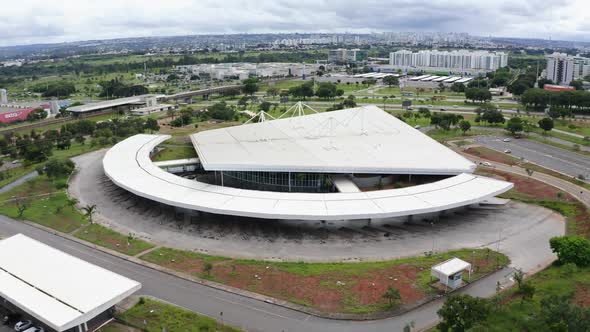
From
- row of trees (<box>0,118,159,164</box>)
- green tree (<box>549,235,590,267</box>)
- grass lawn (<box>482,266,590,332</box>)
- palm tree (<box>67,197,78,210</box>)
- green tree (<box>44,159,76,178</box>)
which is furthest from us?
row of trees (<box>0,118,159,164</box>)

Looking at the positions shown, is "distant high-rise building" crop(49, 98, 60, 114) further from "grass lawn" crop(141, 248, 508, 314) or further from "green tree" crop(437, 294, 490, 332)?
"green tree" crop(437, 294, 490, 332)

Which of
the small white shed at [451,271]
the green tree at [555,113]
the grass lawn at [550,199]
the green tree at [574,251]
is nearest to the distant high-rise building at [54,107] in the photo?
the grass lawn at [550,199]

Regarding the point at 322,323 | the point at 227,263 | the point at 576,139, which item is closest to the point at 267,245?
the point at 227,263

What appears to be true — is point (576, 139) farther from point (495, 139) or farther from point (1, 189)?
point (1, 189)

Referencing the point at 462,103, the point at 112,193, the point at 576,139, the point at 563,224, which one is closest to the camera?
the point at 563,224

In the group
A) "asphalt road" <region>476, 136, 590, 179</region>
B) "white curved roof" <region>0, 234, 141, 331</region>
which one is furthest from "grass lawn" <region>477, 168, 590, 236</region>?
"white curved roof" <region>0, 234, 141, 331</region>

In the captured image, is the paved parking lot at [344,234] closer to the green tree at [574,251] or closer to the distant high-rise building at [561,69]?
the green tree at [574,251]
